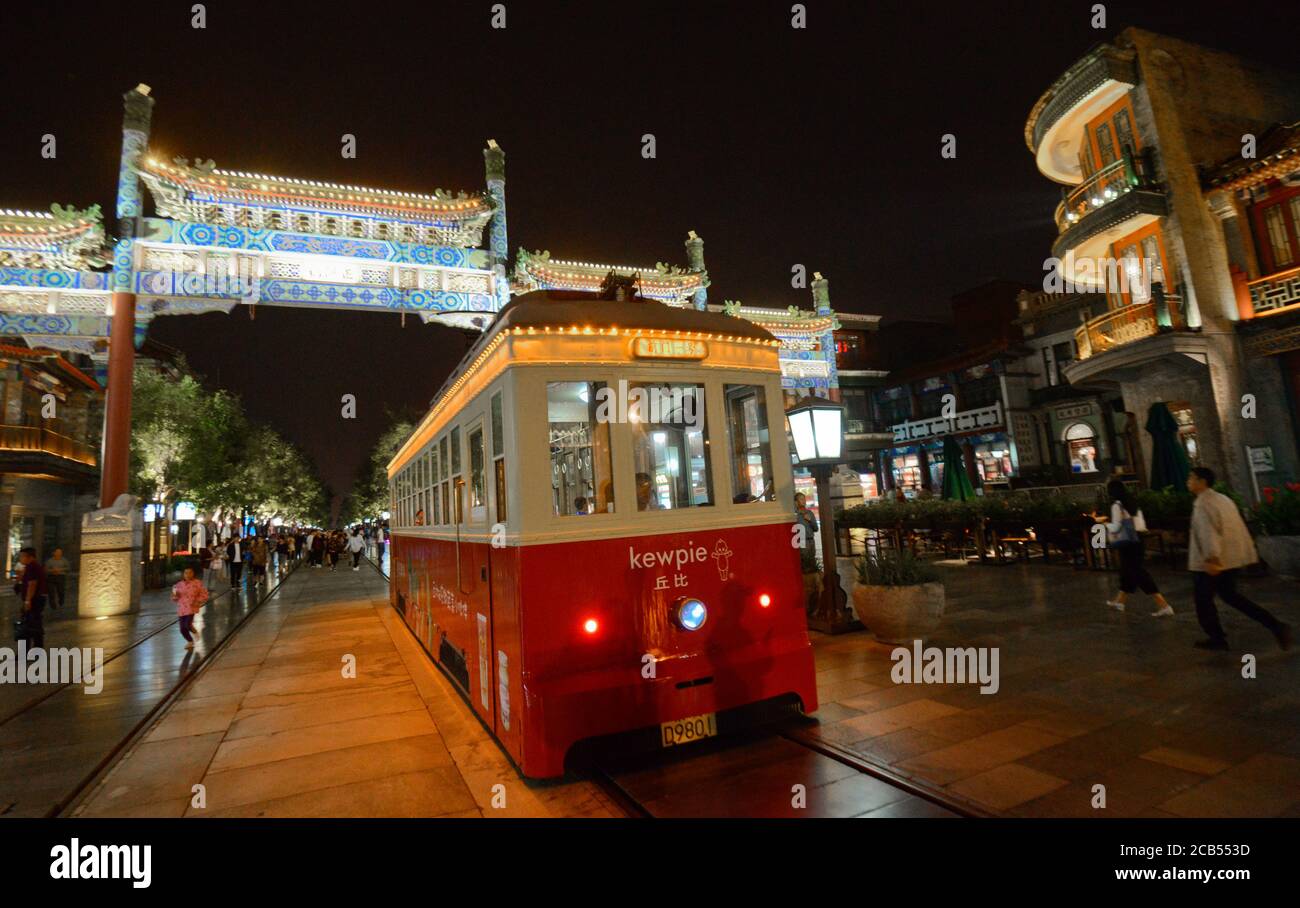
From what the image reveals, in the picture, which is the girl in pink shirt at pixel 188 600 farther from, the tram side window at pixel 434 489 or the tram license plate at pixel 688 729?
the tram license plate at pixel 688 729

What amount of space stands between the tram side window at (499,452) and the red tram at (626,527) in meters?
0.02

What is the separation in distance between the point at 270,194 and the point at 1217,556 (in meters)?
19.7

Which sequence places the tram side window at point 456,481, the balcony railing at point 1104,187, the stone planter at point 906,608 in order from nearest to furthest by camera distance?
the tram side window at point 456,481 → the stone planter at point 906,608 → the balcony railing at point 1104,187

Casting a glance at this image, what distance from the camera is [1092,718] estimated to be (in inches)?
175

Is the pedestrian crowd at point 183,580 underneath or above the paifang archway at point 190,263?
underneath

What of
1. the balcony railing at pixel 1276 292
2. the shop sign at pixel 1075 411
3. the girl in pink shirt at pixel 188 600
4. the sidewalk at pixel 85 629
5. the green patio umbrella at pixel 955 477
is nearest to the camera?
the sidewalk at pixel 85 629

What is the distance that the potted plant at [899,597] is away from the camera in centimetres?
680

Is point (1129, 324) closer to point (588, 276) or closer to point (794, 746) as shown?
point (588, 276)

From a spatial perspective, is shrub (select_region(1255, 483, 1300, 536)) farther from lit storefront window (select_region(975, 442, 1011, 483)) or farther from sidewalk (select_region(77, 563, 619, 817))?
lit storefront window (select_region(975, 442, 1011, 483))

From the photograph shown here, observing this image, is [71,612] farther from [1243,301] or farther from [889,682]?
Answer: [1243,301]

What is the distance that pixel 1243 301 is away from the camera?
14.5 m

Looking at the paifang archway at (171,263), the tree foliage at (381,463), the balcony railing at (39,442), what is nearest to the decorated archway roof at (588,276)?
the paifang archway at (171,263)

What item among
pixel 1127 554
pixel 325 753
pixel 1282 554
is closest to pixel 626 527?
pixel 325 753
